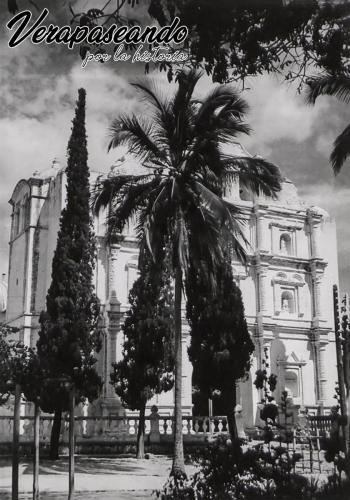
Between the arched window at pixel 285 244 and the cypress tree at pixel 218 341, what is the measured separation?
10.3 m

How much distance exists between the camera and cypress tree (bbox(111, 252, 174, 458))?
71.6ft

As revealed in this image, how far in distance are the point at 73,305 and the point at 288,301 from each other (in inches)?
598

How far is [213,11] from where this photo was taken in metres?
7.25

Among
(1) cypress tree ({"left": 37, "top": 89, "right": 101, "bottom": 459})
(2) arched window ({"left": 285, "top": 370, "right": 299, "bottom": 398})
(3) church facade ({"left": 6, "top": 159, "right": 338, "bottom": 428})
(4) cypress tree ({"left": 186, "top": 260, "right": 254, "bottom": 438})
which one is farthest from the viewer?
(2) arched window ({"left": 285, "top": 370, "right": 299, "bottom": 398})

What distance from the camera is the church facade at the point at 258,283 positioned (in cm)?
2884

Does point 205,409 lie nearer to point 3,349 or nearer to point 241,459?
point 3,349

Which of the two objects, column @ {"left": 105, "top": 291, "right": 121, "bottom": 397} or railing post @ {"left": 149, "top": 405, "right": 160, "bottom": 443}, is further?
column @ {"left": 105, "top": 291, "right": 121, "bottom": 397}

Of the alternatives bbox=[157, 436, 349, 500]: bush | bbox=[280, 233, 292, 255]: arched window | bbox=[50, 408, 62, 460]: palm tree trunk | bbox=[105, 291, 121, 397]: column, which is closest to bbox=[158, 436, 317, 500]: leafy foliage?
bbox=[157, 436, 349, 500]: bush

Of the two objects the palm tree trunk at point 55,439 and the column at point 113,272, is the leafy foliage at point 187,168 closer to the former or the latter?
the palm tree trunk at point 55,439

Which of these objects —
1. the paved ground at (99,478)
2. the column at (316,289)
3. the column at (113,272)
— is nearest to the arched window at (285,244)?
the column at (316,289)

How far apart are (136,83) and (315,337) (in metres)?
22.1

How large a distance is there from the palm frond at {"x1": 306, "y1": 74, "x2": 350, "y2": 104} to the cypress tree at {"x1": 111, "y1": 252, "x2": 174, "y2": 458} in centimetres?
1172

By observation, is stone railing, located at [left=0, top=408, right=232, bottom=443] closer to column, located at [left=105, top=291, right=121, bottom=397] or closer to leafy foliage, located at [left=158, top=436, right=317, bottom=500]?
column, located at [left=105, top=291, right=121, bottom=397]

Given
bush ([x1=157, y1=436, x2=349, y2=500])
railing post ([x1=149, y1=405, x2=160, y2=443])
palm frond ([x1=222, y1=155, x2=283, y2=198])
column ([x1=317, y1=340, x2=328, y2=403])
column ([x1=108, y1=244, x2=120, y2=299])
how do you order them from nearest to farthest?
bush ([x1=157, y1=436, x2=349, y2=500]), palm frond ([x1=222, y1=155, x2=283, y2=198]), railing post ([x1=149, y1=405, x2=160, y2=443]), column ([x1=108, y1=244, x2=120, y2=299]), column ([x1=317, y1=340, x2=328, y2=403])
